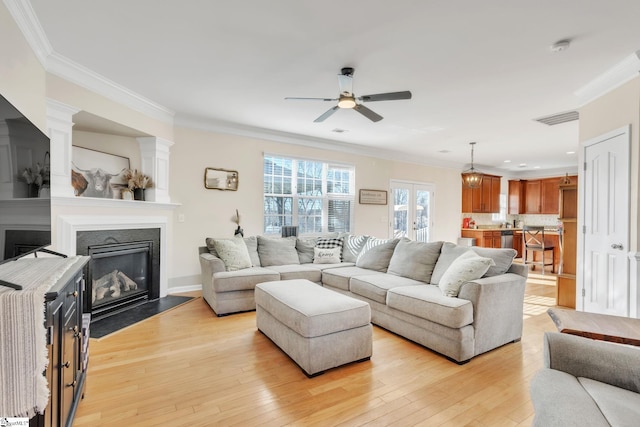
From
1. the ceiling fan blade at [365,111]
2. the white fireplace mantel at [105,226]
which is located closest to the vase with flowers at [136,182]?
the white fireplace mantel at [105,226]

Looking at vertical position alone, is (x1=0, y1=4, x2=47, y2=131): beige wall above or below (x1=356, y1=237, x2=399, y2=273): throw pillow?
above

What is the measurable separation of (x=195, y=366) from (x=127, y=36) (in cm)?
262

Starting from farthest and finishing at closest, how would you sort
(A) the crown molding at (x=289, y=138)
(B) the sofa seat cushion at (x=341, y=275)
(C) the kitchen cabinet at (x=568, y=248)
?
(A) the crown molding at (x=289, y=138) < (C) the kitchen cabinet at (x=568, y=248) < (B) the sofa seat cushion at (x=341, y=275)

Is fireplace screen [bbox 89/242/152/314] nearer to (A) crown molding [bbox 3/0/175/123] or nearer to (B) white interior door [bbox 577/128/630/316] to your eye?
(A) crown molding [bbox 3/0/175/123]

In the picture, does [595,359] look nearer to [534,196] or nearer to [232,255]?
[232,255]

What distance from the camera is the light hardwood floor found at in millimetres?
1797

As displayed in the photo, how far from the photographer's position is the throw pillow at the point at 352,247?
4.74 meters

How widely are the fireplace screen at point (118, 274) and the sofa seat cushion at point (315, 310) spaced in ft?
6.78

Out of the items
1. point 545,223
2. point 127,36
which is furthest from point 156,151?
point 545,223

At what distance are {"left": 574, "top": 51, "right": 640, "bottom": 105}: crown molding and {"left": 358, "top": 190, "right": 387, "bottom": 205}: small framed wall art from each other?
3572mm

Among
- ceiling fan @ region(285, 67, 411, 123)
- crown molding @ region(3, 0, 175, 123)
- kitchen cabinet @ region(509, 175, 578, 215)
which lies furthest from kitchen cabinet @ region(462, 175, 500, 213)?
crown molding @ region(3, 0, 175, 123)

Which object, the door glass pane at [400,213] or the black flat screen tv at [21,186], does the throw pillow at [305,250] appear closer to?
the door glass pane at [400,213]

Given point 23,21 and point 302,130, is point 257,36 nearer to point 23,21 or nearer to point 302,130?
point 23,21

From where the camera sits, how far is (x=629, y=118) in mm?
2799
